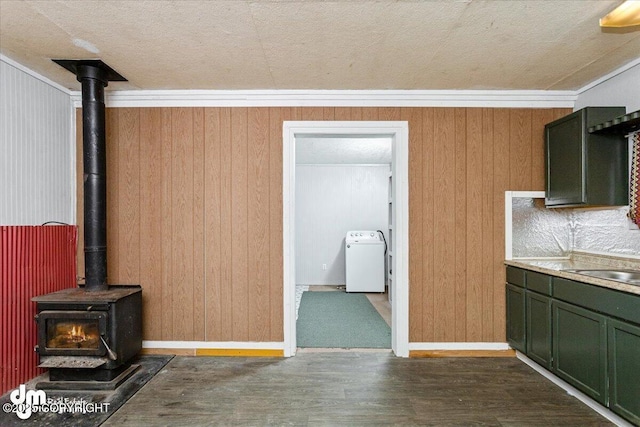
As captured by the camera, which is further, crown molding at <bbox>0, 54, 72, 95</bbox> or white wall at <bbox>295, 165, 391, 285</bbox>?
white wall at <bbox>295, 165, 391, 285</bbox>

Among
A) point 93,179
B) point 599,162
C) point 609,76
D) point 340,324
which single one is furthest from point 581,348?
point 93,179

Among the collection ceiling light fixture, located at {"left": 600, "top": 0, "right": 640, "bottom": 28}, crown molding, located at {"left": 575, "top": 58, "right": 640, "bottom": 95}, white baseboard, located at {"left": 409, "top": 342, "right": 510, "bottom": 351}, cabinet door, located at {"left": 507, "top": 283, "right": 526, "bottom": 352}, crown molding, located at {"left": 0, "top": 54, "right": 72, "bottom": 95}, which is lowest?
white baseboard, located at {"left": 409, "top": 342, "right": 510, "bottom": 351}

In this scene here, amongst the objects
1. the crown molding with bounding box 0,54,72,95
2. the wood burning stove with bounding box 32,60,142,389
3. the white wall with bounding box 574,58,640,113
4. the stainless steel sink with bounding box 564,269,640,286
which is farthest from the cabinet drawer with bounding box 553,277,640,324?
the crown molding with bounding box 0,54,72,95

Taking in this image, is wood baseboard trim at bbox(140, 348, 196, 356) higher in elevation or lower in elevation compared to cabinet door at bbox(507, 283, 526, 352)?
lower

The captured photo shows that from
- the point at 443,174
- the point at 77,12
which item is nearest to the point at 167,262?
the point at 77,12

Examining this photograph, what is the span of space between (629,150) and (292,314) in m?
3.09

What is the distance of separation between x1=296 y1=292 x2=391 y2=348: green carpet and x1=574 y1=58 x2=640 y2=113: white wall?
2.88 m

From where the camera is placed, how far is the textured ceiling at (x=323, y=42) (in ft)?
6.53

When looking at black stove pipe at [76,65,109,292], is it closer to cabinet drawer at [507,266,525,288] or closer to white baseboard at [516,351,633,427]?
cabinet drawer at [507,266,525,288]

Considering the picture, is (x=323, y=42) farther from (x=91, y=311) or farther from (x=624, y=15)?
(x=91, y=311)

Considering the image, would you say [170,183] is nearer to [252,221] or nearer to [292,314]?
[252,221]

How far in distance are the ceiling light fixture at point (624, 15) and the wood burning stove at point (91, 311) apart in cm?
337

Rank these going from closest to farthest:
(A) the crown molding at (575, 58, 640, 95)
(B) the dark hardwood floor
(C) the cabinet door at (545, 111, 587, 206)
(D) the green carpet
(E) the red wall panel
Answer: (B) the dark hardwood floor
(E) the red wall panel
(A) the crown molding at (575, 58, 640, 95)
(C) the cabinet door at (545, 111, 587, 206)
(D) the green carpet

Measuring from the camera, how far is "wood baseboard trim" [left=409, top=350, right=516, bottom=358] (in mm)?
3266
